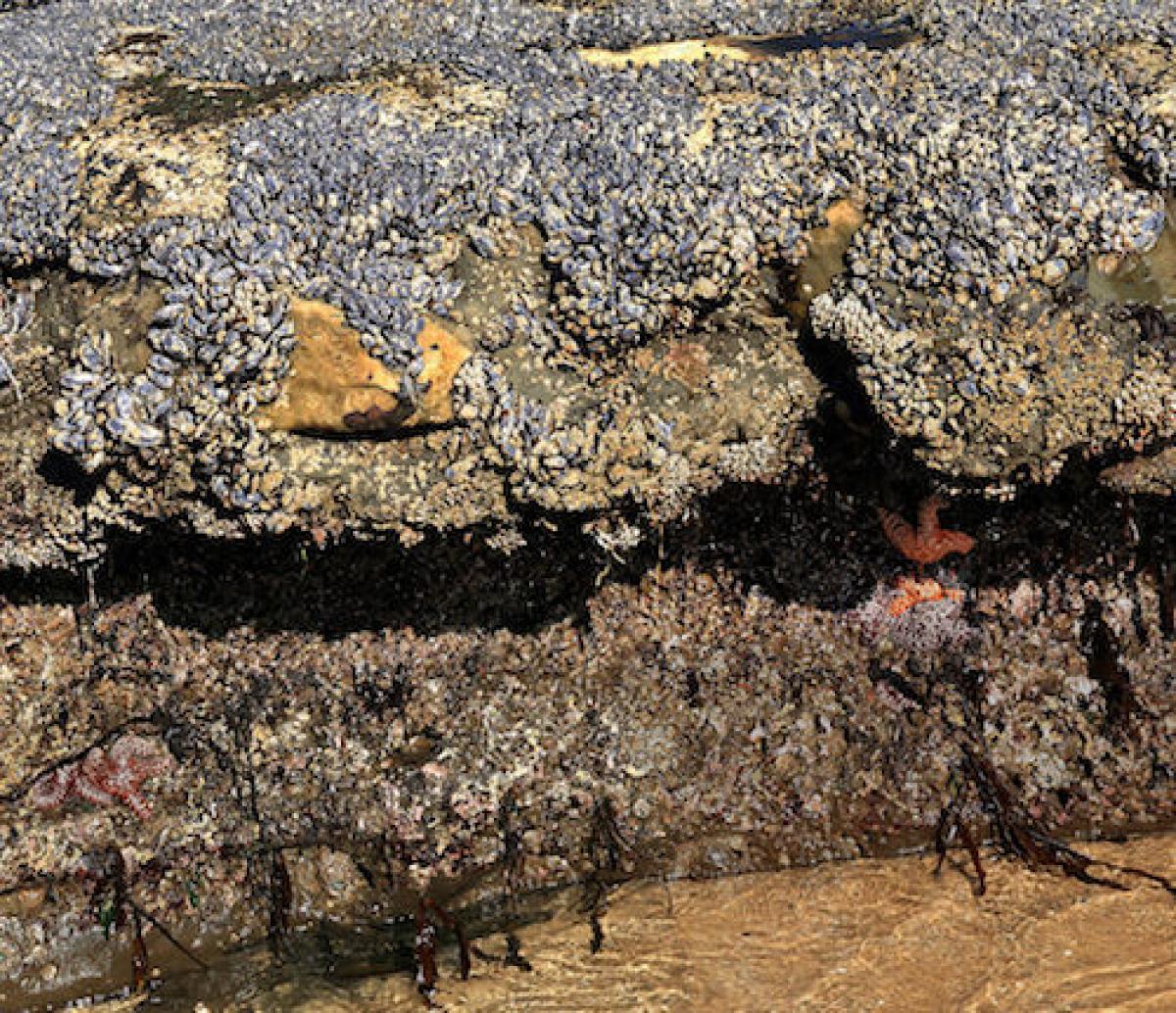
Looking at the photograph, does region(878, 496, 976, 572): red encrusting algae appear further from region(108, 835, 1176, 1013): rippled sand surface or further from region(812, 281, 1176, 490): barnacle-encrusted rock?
region(108, 835, 1176, 1013): rippled sand surface

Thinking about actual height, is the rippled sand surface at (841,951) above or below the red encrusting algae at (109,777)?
below

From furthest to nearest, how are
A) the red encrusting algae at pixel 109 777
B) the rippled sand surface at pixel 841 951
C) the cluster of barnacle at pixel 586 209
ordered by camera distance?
the red encrusting algae at pixel 109 777, the rippled sand surface at pixel 841 951, the cluster of barnacle at pixel 586 209

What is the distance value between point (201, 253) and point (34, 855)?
2485mm

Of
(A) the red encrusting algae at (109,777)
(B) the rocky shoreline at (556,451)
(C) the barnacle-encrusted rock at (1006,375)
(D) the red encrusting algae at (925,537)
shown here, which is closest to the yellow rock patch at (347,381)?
(B) the rocky shoreline at (556,451)

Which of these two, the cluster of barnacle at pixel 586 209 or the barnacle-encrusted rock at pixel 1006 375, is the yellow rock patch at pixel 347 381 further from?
the barnacle-encrusted rock at pixel 1006 375

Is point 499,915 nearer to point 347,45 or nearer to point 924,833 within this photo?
point 924,833

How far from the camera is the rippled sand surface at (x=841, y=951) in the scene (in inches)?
153

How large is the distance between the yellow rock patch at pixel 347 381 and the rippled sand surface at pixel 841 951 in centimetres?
198

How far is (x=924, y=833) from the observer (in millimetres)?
4617

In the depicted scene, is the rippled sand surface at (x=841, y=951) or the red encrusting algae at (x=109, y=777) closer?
the rippled sand surface at (x=841, y=951)

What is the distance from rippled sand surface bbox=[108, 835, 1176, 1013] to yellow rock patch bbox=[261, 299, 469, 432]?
1.98 m

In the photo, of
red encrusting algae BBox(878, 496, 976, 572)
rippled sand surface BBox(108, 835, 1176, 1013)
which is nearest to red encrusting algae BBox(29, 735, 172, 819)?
rippled sand surface BBox(108, 835, 1176, 1013)

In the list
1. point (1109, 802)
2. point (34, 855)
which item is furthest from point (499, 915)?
point (1109, 802)

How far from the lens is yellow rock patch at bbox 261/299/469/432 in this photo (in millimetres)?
3734
